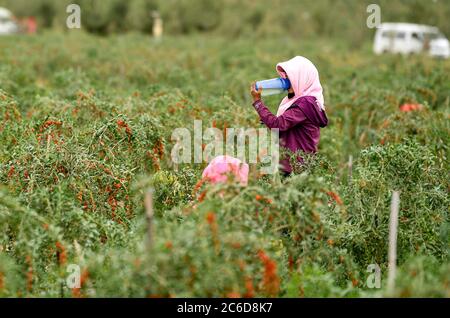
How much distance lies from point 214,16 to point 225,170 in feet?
97.7

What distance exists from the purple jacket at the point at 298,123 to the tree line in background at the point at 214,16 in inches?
986

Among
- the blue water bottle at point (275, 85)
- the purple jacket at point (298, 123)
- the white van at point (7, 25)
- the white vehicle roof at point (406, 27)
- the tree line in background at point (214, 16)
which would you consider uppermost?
the tree line in background at point (214, 16)

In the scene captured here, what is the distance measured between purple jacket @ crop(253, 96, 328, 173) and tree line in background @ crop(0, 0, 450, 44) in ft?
82.2

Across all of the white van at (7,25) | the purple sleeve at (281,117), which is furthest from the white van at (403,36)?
the purple sleeve at (281,117)

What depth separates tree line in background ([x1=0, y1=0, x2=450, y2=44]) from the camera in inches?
1232

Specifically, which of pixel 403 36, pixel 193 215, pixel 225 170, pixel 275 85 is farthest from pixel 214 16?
pixel 193 215

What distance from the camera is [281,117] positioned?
15.5 ft

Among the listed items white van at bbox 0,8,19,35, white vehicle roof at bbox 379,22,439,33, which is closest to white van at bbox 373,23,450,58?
white vehicle roof at bbox 379,22,439,33

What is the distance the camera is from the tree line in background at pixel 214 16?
31.3 meters

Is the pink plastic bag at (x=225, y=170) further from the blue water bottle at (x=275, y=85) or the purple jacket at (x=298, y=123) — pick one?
the blue water bottle at (x=275, y=85)

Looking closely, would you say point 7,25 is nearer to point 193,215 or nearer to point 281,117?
point 281,117

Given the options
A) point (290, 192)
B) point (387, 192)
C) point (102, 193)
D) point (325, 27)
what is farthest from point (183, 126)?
point (325, 27)

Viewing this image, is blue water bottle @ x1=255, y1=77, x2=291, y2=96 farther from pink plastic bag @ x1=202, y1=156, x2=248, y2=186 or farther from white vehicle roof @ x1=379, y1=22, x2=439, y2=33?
white vehicle roof @ x1=379, y1=22, x2=439, y2=33
